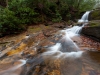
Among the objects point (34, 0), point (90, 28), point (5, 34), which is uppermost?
point (34, 0)

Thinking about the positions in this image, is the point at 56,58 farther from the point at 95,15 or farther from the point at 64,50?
the point at 95,15

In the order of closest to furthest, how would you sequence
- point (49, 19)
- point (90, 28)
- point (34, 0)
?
point (90, 28)
point (34, 0)
point (49, 19)

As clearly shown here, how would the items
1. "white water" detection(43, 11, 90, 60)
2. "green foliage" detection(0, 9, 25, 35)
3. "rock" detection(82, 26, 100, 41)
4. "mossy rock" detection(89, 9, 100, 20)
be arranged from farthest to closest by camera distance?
"mossy rock" detection(89, 9, 100, 20) → "green foliage" detection(0, 9, 25, 35) → "rock" detection(82, 26, 100, 41) → "white water" detection(43, 11, 90, 60)

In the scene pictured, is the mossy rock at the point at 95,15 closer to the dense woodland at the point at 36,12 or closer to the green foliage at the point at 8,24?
the dense woodland at the point at 36,12

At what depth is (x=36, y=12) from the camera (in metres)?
12.2

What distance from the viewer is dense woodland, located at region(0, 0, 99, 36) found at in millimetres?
9852

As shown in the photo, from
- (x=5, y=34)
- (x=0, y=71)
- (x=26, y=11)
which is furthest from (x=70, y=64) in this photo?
(x=26, y=11)

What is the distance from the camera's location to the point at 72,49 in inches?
234

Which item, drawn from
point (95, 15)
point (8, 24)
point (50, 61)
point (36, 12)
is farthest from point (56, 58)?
point (95, 15)

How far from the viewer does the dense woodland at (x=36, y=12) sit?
9852 millimetres

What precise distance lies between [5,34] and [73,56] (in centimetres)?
662

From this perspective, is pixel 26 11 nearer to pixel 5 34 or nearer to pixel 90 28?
pixel 5 34

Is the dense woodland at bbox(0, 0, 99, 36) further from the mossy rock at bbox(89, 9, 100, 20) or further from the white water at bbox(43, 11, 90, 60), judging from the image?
the white water at bbox(43, 11, 90, 60)

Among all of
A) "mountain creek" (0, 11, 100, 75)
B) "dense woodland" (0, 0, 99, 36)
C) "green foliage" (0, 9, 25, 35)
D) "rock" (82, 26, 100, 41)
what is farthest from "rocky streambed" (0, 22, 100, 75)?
"dense woodland" (0, 0, 99, 36)
